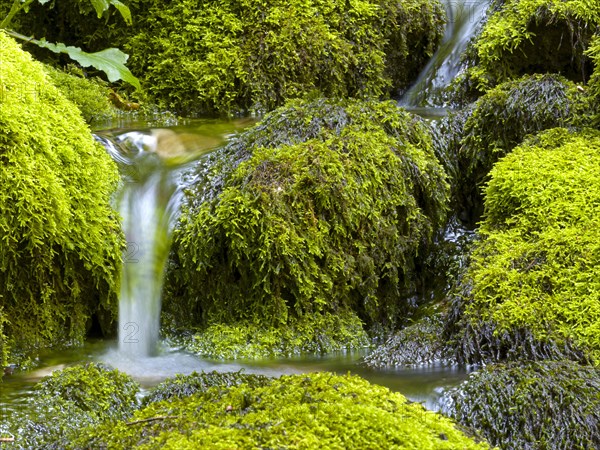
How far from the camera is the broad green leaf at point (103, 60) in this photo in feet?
16.0

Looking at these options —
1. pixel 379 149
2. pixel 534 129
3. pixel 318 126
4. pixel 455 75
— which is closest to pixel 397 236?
pixel 379 149

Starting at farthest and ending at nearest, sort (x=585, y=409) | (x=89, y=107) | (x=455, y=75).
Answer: (x=455, y=75), (x=89, y=107), (x=585, y=409)

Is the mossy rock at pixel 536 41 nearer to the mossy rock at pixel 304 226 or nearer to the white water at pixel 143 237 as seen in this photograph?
the mossy rock at pixel 304 226

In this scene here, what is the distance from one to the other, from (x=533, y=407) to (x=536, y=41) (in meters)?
4.26

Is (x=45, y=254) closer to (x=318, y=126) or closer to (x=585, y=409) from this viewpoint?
(x=318, y=126)

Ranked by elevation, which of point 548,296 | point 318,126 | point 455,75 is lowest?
point 548,296

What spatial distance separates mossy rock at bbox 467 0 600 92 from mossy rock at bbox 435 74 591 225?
2.59 ft

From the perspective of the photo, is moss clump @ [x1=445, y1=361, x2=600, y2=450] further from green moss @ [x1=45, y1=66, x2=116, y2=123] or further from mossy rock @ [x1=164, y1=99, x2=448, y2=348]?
green moss @ [x1=45, y1=66, x2=116, y2=123]

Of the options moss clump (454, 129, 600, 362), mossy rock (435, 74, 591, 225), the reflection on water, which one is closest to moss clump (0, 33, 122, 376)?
the reflection on water

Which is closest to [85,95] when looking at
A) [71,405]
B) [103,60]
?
[103,60]

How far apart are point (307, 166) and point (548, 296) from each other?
1.69 m

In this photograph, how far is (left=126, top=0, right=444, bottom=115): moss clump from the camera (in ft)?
23.0

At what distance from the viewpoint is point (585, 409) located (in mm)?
3170

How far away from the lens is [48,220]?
164 inches
